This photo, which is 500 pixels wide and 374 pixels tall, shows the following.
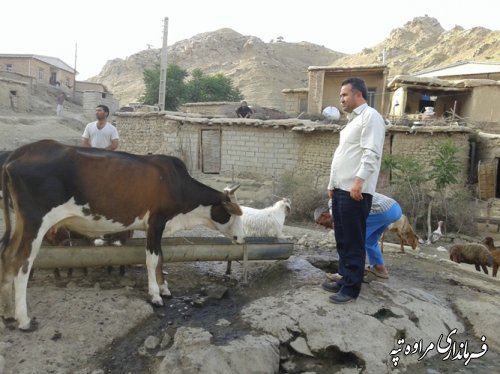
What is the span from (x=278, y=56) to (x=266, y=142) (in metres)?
45.1

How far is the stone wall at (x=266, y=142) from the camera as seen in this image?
16.9 metres

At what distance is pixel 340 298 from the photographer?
418cm

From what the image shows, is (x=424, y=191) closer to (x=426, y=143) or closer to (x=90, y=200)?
(x=426, y=143)

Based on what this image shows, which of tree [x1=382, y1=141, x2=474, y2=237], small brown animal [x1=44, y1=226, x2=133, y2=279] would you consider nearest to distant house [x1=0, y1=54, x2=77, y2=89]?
tree [x1=382, y1=141, x2=474, y2=237]

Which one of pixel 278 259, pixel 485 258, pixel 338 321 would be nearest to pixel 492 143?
pixel 485 258

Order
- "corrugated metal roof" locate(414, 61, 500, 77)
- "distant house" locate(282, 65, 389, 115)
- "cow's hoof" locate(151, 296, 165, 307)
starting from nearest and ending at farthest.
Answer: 1. "cow's hoof" locate(151, 296, 165, 307)
2. "distant house" locate(282, 65, 389, 115)
3. "corrugated metal roof" locate(414, 61, 500, 77)

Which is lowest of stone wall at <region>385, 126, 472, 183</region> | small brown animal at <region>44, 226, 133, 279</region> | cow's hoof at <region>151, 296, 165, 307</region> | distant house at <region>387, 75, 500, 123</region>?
cow's hoof at <region>151, 296, 165, 307</region>

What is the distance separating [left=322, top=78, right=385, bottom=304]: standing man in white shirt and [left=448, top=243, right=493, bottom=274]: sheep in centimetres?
493

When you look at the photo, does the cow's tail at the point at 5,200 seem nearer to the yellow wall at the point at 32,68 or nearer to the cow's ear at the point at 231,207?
the cow's ear at the point at 231,207

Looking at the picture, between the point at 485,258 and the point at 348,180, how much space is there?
17.7 ft

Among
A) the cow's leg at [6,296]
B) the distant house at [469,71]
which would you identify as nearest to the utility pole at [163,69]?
the distant house at [469,71]

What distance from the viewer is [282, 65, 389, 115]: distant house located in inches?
919

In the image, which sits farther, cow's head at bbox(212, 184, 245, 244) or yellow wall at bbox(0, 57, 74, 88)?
yellow wall at bbox(0, 57, 74, 88)

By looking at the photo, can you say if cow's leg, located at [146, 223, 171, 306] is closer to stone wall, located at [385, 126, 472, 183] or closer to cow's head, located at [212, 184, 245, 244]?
cow's head, located at [212, 184, 245, 244]
